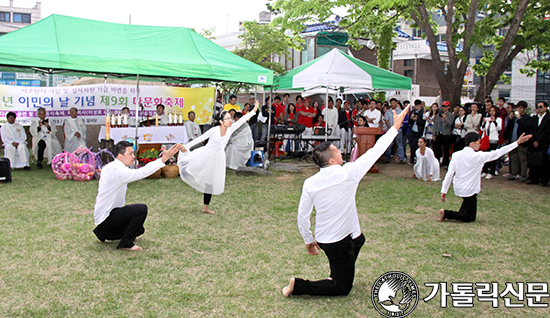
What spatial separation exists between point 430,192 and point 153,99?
8.58m

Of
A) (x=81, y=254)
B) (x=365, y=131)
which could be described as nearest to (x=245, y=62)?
(x=365, y=131)

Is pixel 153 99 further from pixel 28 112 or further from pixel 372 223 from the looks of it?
pixel 372 223

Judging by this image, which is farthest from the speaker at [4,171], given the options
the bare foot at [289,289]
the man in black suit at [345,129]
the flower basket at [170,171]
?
the man in black suit at [345,129]

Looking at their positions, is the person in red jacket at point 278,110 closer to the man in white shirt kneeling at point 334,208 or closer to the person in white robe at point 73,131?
the person in white robe at point 73,131

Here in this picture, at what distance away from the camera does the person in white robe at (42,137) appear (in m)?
12.1

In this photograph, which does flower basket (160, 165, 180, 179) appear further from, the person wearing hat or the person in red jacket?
the person wearing hat

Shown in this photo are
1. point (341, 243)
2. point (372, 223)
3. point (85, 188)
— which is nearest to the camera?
point (341, 243)

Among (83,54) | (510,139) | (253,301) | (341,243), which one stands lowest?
(253,301)

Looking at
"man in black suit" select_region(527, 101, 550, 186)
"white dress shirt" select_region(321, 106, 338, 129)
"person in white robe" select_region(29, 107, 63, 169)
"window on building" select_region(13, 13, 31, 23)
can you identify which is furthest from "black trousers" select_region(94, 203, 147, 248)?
"window on building" select_region(13, 13, 31, 23)

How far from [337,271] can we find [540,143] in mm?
8430

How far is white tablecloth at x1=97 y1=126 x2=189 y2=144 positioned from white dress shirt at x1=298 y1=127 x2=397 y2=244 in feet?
25.6

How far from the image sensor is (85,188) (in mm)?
9195

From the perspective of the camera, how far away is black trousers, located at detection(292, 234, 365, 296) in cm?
394

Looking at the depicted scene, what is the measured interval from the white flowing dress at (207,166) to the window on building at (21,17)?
67.9 metres
